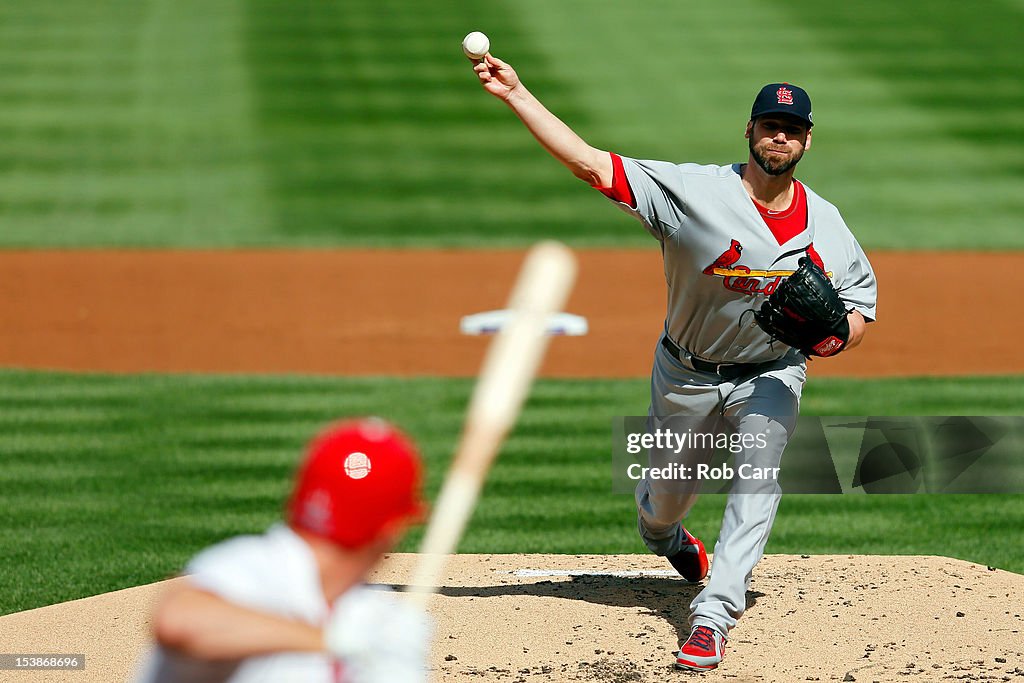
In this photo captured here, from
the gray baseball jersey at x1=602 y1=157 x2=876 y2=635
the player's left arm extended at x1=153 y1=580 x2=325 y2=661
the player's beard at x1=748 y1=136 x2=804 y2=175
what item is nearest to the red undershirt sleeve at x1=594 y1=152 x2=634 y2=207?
the gray baseball jersey at x1=602 y1=157 x2=876 y2=635

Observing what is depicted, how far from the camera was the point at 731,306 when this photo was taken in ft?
19.7

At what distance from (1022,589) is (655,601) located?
178 cm

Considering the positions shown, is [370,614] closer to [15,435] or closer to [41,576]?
[41,576]

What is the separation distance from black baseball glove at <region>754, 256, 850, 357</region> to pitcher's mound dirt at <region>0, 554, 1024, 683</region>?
1269 mm

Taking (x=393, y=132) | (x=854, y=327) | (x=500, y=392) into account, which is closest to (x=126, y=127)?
(x=393, y=132)

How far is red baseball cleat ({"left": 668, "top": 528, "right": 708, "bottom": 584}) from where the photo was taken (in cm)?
678

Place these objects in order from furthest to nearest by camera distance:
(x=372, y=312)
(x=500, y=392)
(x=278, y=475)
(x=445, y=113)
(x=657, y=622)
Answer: (x=445, y=113) → (x=372, y=312) → (x=278, y=475) → (x=657, y=622) → (x=500, y=392)

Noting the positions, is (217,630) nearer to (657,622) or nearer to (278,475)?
(657,622)

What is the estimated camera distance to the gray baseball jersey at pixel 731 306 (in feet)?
19.2

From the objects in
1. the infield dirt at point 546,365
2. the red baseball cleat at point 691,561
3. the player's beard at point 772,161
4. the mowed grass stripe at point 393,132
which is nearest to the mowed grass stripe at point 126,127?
the mowed grass stripe at point 393,132

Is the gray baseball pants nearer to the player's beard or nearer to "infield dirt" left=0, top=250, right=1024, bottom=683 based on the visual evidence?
"infield dirt" left=0, top=250, right=1024, bottom=683

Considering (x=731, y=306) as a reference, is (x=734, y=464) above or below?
below

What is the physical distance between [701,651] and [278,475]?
3.85 m

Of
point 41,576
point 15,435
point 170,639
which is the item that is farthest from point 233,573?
point 15,435
